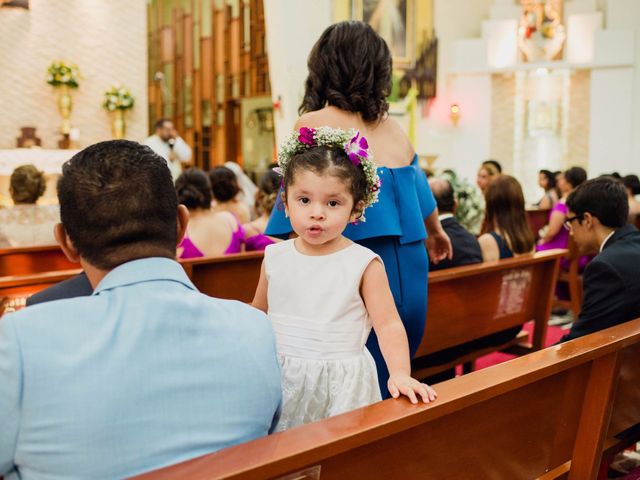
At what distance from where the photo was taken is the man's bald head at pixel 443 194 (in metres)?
4.26

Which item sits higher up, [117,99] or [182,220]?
[117,99]

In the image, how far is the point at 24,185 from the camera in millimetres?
5648

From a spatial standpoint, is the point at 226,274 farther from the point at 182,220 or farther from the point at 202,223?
the point at 182,220

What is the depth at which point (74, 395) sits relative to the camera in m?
1.13

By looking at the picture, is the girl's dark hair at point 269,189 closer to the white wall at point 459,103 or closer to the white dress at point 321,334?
the white dress at point 321,334

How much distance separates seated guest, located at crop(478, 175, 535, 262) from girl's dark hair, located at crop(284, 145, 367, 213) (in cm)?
239

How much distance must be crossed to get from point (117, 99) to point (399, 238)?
8.77 metres

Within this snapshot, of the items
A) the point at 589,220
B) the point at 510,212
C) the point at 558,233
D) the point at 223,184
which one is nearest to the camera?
the point at 589,220

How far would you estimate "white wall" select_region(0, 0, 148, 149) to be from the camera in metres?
10.1

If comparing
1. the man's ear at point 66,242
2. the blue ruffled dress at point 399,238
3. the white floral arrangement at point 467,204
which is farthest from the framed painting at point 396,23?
the man's ear at point 66,242

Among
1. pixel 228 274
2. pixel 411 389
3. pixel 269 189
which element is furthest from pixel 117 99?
pixel 411 389

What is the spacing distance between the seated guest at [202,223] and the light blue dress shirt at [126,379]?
338 centimetres

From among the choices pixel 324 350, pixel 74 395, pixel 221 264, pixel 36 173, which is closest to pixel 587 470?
pixel 324 350

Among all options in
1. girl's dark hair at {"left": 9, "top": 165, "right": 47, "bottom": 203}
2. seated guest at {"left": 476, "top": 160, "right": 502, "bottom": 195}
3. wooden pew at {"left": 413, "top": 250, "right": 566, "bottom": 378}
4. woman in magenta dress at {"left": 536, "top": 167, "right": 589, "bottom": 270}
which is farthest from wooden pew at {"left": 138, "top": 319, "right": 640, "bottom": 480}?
seated guest at {"left": 476, "top": 160, "right": 502, "bottom": 195}
